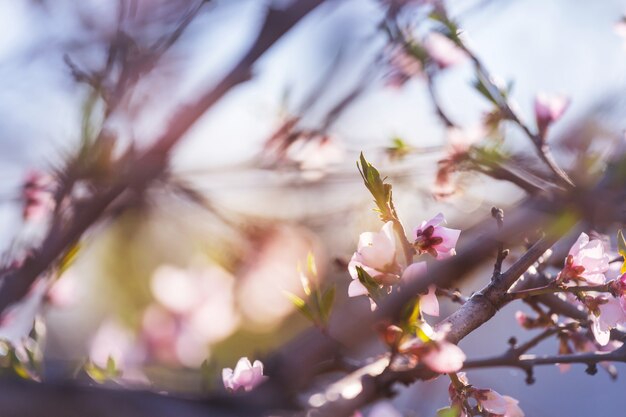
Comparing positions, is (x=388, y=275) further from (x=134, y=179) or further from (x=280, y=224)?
(x=280, y=224)

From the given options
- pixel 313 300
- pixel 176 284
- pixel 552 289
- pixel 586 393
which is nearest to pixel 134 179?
pixel 313 300

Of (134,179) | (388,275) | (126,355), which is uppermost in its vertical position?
(134,179)

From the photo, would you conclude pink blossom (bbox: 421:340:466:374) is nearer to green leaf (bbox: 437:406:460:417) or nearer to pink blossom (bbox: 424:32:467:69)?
green leaf (bbox: 437:406:460:417)

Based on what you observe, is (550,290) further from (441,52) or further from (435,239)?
(441,52)

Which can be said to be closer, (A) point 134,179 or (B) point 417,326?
(B) point 417,326

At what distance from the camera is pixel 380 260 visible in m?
0.77

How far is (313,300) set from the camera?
0.79 m

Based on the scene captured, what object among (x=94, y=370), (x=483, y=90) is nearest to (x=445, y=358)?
(x=94, y=370)

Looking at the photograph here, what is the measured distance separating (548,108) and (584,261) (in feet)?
1.86

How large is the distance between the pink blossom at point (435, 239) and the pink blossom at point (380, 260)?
2.7 inches

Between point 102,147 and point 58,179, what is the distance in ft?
0.30

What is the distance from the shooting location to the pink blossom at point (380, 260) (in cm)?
77

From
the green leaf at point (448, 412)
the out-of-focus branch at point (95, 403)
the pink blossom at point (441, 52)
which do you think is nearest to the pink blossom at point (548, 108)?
the pink blossom at point (441, 52)

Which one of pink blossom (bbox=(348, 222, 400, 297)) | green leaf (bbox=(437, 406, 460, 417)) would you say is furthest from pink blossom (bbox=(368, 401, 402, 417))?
pink blossom (bbox=(348, 222, 400, 297))
